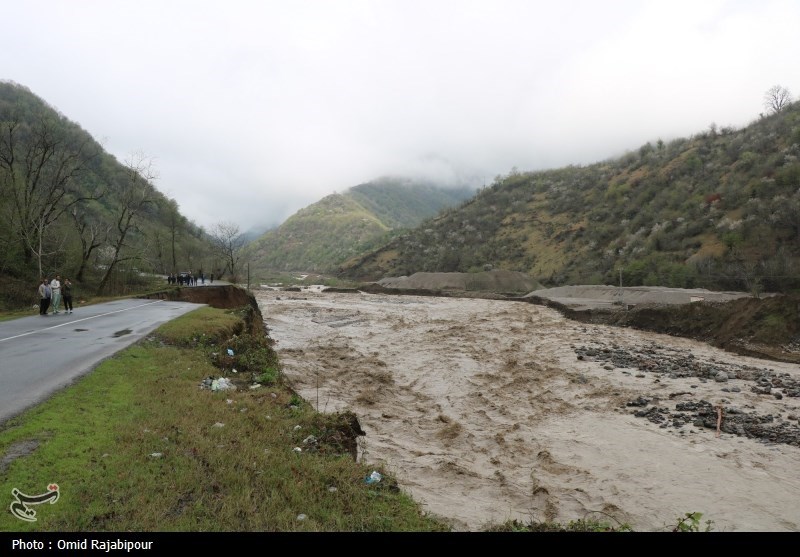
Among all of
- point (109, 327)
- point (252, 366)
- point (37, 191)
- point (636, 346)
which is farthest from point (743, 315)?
point (37, 191)

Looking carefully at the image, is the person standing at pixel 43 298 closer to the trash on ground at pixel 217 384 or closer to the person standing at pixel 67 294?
the person standing at pixel 67 294

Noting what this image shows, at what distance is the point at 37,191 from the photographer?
36562 mm

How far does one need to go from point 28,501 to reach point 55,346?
974cm

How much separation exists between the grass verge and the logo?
0.18ft

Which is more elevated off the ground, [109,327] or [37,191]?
[37,191]

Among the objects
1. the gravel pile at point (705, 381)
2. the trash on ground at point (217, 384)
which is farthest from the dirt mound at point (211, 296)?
the gravel pile at point (705, 381)

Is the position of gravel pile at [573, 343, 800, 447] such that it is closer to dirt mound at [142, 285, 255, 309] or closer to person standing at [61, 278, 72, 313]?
person standing at [61, 278, 72, 313]

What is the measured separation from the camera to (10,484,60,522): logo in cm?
415

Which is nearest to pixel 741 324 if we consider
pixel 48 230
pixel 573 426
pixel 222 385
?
pixel 573 426

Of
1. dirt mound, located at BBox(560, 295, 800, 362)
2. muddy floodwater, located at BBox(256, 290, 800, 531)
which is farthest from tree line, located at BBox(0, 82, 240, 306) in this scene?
dirt mound, located at BBox(560, 295, 800, 362)

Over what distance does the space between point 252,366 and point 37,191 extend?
3754 cm

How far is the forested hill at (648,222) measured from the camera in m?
41.2

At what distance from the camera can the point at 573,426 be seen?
11617 mm
